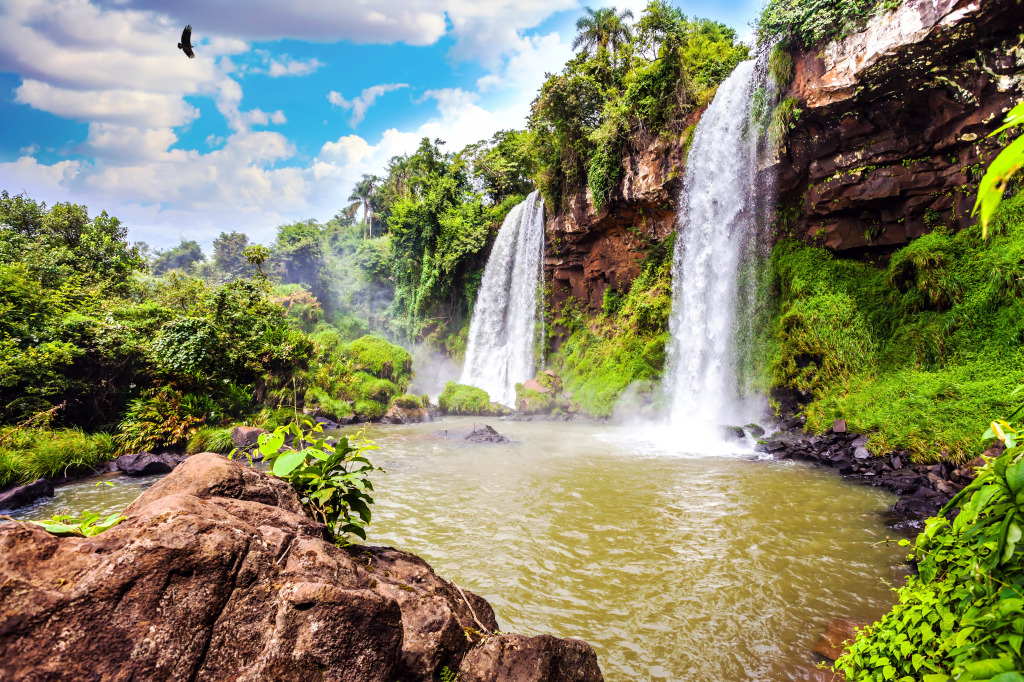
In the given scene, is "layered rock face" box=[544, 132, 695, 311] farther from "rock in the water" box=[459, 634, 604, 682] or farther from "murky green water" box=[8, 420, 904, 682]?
"rock in the water" box=[459, 634, 604, 682]

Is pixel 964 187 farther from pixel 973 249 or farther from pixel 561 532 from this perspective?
pixel 561 532

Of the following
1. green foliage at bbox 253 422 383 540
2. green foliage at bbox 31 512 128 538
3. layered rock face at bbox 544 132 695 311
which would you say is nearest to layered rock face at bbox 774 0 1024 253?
layered rock face at bbox 544 132 695 311

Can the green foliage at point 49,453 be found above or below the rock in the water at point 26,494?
above

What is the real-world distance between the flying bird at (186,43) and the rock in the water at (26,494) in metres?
6.73

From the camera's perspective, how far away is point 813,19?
11148mm

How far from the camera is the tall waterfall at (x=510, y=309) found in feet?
69.0

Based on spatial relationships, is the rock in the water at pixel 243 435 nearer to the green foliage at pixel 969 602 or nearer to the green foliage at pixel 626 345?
the green foliage at pixel 626 345

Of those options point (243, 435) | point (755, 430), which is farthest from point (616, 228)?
point (243, 435)

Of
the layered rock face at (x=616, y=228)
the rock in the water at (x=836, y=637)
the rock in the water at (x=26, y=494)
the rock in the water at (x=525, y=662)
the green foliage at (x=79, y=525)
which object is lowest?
the rock in the water at (x=26, y=494)

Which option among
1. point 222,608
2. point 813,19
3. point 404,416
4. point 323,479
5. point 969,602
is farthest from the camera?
point 404,416

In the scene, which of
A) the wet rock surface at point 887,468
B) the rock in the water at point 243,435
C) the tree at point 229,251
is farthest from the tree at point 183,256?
the wet rock surface at point 887,468

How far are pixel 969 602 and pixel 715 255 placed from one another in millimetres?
13619

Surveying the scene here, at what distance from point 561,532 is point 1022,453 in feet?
15.7

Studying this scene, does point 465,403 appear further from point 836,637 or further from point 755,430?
point 836,637
